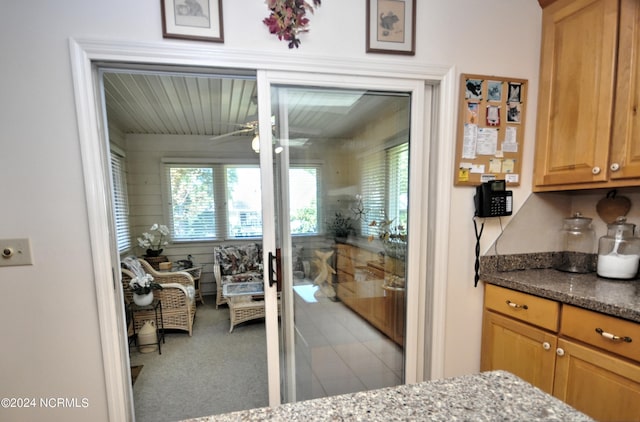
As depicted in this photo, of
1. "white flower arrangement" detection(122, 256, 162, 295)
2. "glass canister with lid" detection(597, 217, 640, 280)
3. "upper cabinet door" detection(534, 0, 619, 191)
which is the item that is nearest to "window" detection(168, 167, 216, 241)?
"white flower arrangement" detection(122, 256, 162, 295)

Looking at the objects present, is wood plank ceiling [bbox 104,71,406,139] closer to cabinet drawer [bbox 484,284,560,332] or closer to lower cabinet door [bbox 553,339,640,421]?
cabinet drawer [bbox 484,284,560,332]

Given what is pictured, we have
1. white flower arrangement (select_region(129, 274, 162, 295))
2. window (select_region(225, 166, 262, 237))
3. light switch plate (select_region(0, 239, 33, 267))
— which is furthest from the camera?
window (select_region(225, 166, 262, 237))

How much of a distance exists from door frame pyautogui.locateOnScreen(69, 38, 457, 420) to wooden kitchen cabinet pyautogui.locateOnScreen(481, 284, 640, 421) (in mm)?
326

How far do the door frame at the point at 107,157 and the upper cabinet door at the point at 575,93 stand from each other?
55cm

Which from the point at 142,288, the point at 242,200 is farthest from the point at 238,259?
the point at 142,288

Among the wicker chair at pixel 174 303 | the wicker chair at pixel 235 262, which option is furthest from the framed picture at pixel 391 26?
the wicker chair at pixel 235 262

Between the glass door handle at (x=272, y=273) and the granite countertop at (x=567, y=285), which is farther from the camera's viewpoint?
the glass door handle at (x=272, y=273)

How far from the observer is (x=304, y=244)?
1.58 meters

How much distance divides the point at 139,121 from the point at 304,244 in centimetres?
328

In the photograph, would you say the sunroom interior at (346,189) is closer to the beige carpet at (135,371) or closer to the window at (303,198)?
the window at (303,198)

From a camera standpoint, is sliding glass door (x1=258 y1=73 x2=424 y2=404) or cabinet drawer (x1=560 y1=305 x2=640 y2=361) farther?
sliding glass door (x1=258 y1=73 x2=424 y2=404)

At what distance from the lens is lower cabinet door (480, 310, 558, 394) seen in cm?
134

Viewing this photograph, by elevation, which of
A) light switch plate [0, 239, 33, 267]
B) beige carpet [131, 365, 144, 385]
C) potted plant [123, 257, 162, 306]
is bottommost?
beige carpet [131, 365, 144, 385]

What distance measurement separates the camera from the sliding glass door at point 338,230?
4.71 ft
